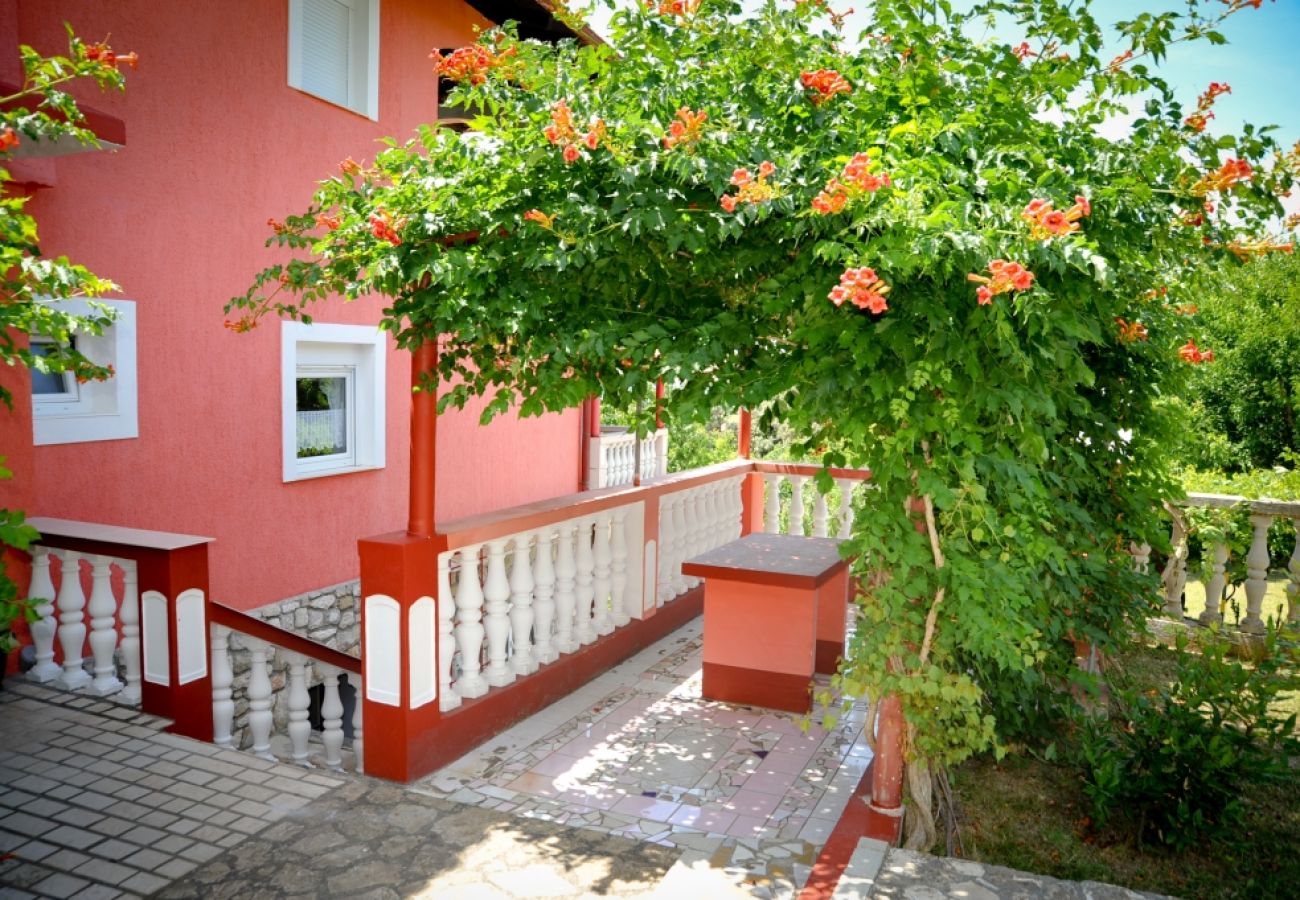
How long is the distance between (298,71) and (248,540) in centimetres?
377

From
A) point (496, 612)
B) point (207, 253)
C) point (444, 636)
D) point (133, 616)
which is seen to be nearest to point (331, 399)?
point (207, 253)

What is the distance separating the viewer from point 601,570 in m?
6.14

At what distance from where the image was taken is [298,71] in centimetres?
774

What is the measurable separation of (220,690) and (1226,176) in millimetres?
5068

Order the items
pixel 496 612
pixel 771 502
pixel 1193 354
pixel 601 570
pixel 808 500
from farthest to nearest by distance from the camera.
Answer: pixel 808 500
pixel 771 502
pixel 601 570
pixel 496 612
pixel 1193 354

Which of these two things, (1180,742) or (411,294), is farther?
(411,294)

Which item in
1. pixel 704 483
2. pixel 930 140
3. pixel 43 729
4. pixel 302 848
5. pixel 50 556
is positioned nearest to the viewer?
pixel 930 140

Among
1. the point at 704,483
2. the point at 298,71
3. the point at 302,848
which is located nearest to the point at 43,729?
the point at 302,848

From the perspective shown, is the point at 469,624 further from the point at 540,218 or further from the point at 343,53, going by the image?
the point at 343,53

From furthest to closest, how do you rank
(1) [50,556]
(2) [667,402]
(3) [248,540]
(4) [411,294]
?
(3) [248,540] → (1) [50,556] → (4) [411,294] → (2) [667,402]

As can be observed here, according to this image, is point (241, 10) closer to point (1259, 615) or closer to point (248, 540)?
point (248, 540)

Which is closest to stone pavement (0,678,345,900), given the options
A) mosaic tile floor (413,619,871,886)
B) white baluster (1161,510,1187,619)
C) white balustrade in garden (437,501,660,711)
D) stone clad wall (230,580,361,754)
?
mosaic tile floor (413,619,871,886)

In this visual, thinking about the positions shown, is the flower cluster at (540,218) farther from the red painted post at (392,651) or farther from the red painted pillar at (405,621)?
the red painted post at (392,651)

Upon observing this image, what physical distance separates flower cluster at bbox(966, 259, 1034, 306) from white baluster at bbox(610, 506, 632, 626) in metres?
3.73
